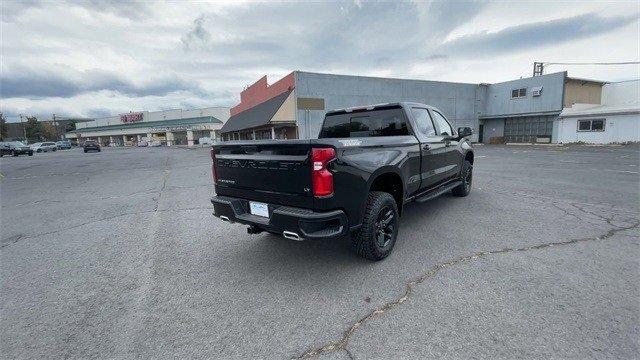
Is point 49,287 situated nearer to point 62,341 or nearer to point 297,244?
point 62,341

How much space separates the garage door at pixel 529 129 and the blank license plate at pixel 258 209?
34.4m

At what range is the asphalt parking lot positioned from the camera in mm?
2348

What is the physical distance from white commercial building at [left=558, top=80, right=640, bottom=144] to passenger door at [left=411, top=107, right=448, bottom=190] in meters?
28.9

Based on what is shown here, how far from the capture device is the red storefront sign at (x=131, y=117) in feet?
256

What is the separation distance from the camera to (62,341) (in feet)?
8.20

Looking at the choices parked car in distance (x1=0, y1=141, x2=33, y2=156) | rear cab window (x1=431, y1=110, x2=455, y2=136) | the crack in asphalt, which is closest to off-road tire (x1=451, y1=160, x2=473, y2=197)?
rear cab window (x1=431, y1=110, x2=455, y2=136)

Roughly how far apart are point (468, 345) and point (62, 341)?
130 inches

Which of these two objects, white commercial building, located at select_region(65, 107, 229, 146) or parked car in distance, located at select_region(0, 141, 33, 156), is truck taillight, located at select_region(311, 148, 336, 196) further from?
white commercial building, located at select_region(65, 107, 229, 146)

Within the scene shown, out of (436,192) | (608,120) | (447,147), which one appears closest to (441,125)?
(447,147)

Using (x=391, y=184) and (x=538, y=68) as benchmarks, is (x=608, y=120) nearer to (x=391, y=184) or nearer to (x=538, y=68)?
(x=538, y=68)

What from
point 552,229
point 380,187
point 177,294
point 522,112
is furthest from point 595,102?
point 177,294

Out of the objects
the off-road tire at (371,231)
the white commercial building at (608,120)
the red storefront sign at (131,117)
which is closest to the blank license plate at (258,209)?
the off-road tire at (371,231)

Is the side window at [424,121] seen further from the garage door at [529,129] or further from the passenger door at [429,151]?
the garage door at [529,129]

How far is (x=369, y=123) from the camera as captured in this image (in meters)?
4.83
